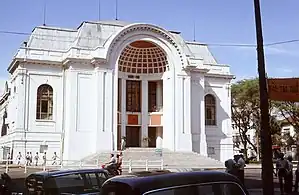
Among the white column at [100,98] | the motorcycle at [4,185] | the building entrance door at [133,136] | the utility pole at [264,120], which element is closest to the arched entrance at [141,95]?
the building entrance door at [133,136]

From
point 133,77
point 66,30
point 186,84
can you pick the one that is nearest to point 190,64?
point 186,84

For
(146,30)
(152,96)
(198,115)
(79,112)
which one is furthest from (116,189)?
(152,96)

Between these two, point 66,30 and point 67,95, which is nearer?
point 67,95

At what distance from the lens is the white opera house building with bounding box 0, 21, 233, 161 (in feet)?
125

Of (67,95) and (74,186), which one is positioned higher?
(67,95)

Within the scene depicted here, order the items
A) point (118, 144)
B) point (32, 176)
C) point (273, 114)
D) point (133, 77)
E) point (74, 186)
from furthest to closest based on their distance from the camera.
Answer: point (273, 114)
point (133, 77)
point (118, 144)
point (32, 176)
point (74, 186)

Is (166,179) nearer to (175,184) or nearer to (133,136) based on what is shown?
(175,184)

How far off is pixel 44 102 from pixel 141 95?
30.0ft

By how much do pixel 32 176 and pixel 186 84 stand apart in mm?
31447

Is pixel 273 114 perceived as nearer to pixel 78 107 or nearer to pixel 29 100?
pixel 78 107

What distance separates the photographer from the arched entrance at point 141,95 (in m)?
41.8

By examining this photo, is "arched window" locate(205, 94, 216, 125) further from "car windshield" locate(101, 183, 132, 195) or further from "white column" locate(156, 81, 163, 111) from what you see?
"car windshield" locate(101, 183, 132, 195)

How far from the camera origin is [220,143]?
4416 cm

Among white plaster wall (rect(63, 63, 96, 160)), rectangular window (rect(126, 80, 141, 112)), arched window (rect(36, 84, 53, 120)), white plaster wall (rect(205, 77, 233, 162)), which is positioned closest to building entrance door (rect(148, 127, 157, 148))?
rectangular window (rect(126, 80, 141, 112))
